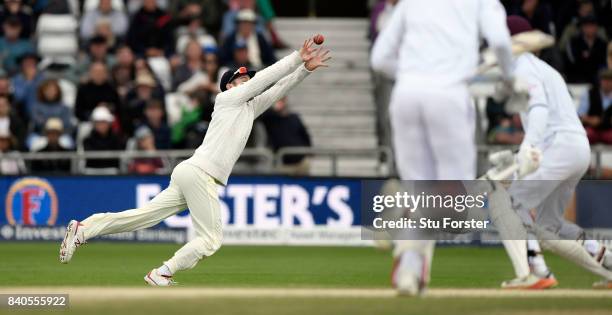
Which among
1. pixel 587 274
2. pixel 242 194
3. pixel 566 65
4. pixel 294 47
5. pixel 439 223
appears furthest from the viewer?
pixel 294 47

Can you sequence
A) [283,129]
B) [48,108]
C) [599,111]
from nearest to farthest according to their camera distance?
[599,111], [283,129], [48,108]

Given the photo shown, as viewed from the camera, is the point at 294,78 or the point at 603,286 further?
the point at 294,78

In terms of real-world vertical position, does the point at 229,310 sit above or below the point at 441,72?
below

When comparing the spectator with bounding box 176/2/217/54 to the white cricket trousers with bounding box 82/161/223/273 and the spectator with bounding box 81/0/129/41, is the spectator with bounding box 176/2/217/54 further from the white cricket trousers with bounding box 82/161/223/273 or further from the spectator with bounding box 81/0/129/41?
the white cricket trousers with bounding box 82/161/223/273

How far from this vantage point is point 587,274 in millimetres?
15336

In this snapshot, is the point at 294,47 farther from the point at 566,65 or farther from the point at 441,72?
the point at 441,72

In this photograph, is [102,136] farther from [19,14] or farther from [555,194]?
[555,194]

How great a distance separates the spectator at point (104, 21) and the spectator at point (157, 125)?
2.64m

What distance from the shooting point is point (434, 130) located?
10078 millimetres

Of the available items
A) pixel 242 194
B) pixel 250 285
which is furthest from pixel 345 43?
pixel 250 285

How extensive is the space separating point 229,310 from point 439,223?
2.91 m

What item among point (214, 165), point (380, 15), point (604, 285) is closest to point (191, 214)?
point (214, 165)

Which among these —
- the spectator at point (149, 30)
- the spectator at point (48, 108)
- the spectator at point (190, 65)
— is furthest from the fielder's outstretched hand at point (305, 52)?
the spectator at point (149, 30)

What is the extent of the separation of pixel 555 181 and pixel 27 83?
40.0 ft
